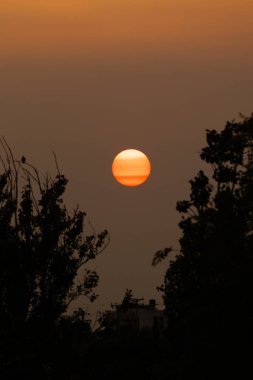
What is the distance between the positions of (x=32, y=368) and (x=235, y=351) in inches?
530

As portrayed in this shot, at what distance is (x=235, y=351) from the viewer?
26.7m

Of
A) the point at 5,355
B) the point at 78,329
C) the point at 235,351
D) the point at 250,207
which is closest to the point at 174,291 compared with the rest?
the point at 78,329

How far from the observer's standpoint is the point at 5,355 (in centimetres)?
3931

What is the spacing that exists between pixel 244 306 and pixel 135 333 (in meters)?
68.8

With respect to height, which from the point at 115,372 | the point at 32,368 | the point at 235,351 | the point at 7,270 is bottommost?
the point at 235,351

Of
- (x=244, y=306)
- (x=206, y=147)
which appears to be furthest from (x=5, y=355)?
(x=244, y=306)

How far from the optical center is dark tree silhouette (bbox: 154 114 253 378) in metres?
26.8

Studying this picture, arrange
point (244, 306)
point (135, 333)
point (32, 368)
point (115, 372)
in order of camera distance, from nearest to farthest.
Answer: point (244, 306) < point (32, 368) < point (115, 372) < point (135, 333)

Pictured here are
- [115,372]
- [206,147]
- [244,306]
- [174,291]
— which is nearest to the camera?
[244,306]

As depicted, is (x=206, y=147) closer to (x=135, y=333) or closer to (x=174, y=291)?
(x=174, y=291)

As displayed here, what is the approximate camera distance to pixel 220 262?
29.2 m

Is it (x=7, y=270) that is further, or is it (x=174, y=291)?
(x=174, y=291)

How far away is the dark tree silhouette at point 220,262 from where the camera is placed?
87.8 feet

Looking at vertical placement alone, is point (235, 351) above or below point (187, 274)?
below
